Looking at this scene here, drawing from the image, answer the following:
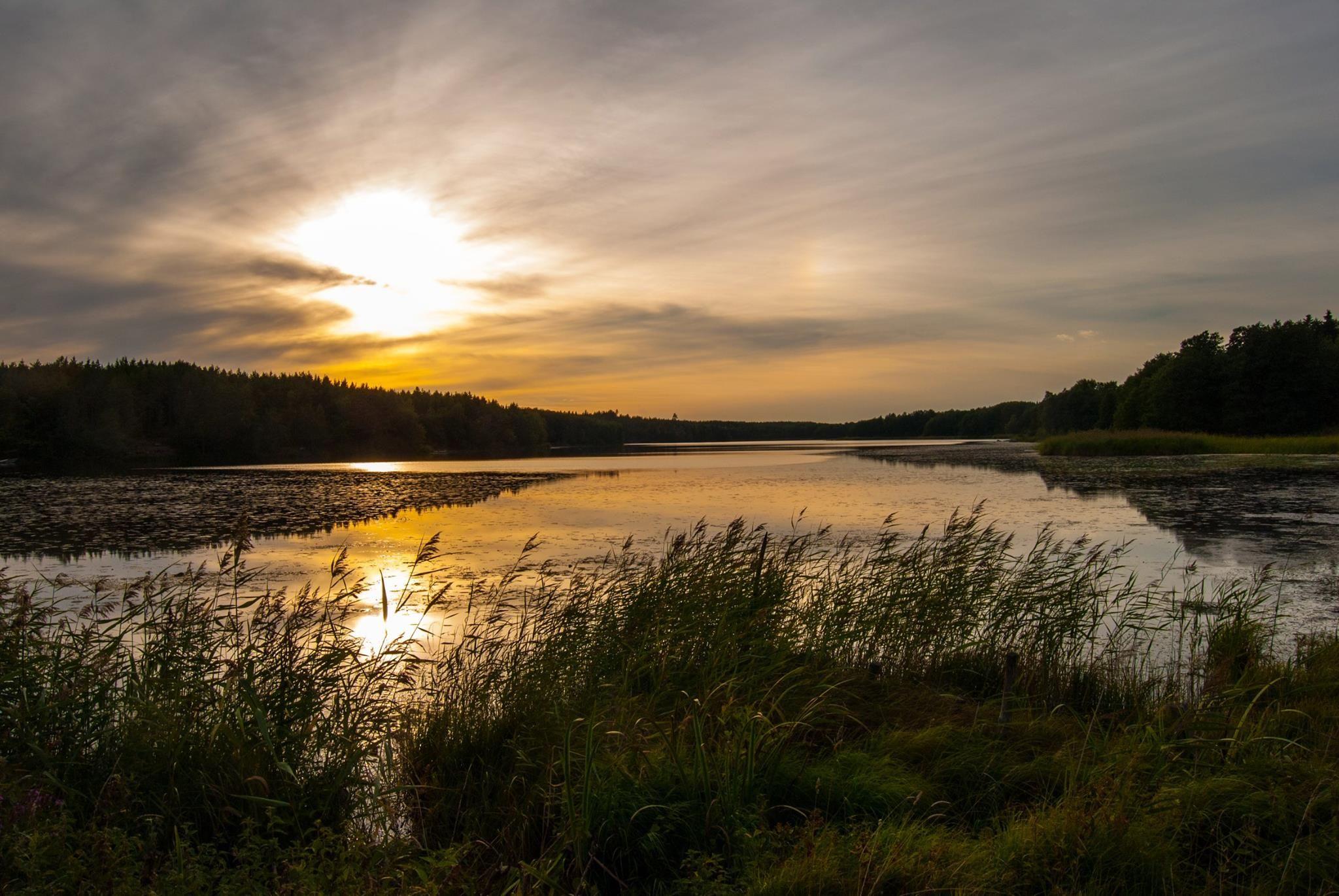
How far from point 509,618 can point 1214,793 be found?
25.4 feet

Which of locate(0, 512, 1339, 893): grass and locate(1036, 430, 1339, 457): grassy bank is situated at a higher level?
locate(1036, 430, 1339, 457): grassy bank

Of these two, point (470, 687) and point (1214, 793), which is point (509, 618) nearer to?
point (470, 687)

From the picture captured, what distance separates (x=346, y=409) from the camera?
100 metres

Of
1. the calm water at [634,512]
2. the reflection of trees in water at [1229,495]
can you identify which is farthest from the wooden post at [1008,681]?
the reflection of trees in water at [1229,495]

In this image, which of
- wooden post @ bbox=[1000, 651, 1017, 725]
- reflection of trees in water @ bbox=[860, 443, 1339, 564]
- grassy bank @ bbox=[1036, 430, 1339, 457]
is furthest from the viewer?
grassy bank @ bbox=[1036, 430, 1339, 457]

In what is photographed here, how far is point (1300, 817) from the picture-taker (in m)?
3.98

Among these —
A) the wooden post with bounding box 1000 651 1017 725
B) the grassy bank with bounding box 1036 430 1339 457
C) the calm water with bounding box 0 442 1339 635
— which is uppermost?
the grassy bank with bounding box 1036 430 1339 457

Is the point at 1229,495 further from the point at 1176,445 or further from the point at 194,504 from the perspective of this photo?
the point at 194,504

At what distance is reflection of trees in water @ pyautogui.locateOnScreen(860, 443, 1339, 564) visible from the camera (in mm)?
14828

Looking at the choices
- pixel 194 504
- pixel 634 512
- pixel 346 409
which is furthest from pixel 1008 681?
pixel 346 409

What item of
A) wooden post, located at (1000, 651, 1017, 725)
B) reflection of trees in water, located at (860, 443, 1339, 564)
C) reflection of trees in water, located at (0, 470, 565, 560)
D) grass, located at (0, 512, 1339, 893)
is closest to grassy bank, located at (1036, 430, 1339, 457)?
reflection of trees in water, located at (860, 443, 1339, 564)

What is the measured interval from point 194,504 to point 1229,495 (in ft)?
118

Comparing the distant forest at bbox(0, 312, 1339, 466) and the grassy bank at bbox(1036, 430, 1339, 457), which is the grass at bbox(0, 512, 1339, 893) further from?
the distant forest at bbox(0, 312, 1339, 466)

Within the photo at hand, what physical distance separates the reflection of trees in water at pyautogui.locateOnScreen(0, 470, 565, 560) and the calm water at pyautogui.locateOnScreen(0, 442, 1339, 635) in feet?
0.42
